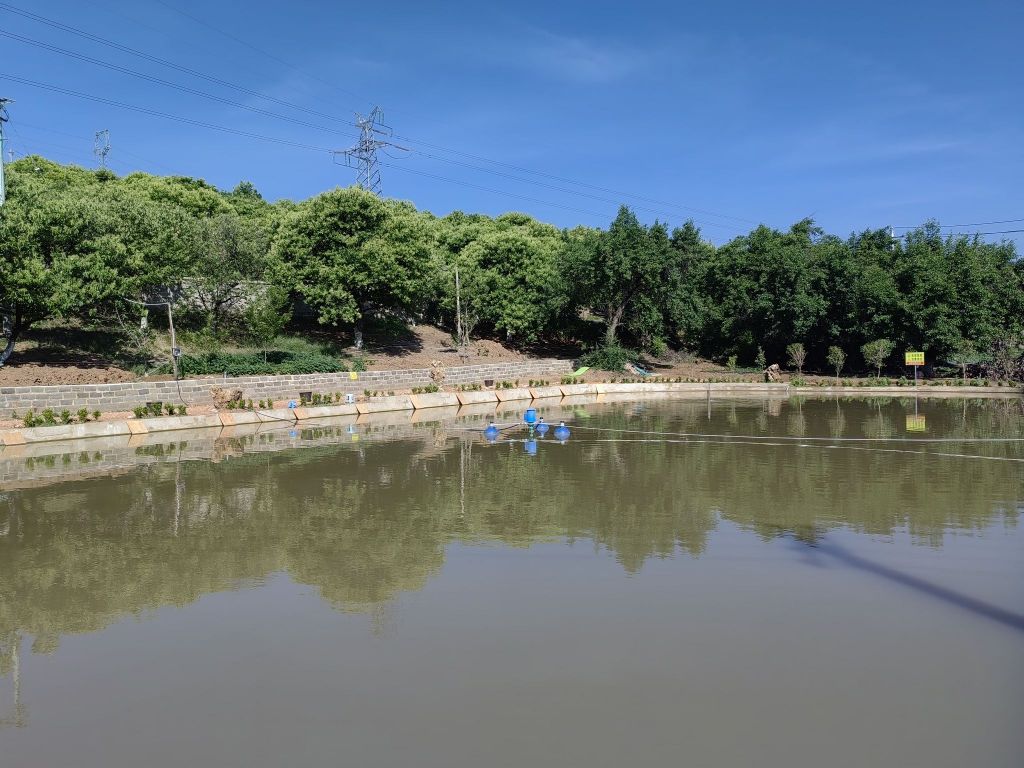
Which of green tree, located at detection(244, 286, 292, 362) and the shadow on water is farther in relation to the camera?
green tree, located at detection(244, 286, 292, 362)

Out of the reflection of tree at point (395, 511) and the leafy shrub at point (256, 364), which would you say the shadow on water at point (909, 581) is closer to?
the reflection of tree at point (395, 511)

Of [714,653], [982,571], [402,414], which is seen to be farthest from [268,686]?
[402,414]

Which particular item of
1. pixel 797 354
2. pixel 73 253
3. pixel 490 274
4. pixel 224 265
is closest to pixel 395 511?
pixel 73 253

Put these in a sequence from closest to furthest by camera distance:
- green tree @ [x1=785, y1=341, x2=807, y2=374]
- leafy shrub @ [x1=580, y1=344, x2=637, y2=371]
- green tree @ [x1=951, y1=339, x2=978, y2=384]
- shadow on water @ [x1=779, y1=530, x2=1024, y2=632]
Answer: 1. shadow on water @ [x1=779, y1=530, x2=1024, y2=632]
2. green tree @ [x1=951, y1=339, x2=978, y2=384]
3. green tree @ [x1=785, y1=341, x2=807, y2=374]
4. leafy shrub @ [x1=580, y1=344, x2=637, y2=371]

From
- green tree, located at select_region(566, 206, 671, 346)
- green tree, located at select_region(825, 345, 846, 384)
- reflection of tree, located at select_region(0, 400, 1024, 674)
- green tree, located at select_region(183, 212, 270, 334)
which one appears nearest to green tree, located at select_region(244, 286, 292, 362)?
green tree, located at select_region(183, 212, 270, 334)

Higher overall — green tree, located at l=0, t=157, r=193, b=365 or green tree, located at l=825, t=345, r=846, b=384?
green tree, located at l=0, t=157, r=193, b=365

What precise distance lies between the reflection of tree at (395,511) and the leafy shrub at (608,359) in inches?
923

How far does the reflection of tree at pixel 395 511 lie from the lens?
844cm

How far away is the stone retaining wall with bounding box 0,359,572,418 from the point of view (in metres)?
21.6

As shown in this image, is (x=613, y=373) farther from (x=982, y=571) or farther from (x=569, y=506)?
(x=982, y=571)

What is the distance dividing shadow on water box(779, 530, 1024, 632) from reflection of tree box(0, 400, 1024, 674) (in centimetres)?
50

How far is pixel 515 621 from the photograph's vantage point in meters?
7.09

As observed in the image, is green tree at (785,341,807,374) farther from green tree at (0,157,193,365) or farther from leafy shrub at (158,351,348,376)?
green tree at (0,157,193,365)

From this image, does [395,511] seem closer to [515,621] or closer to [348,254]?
[515,621]
